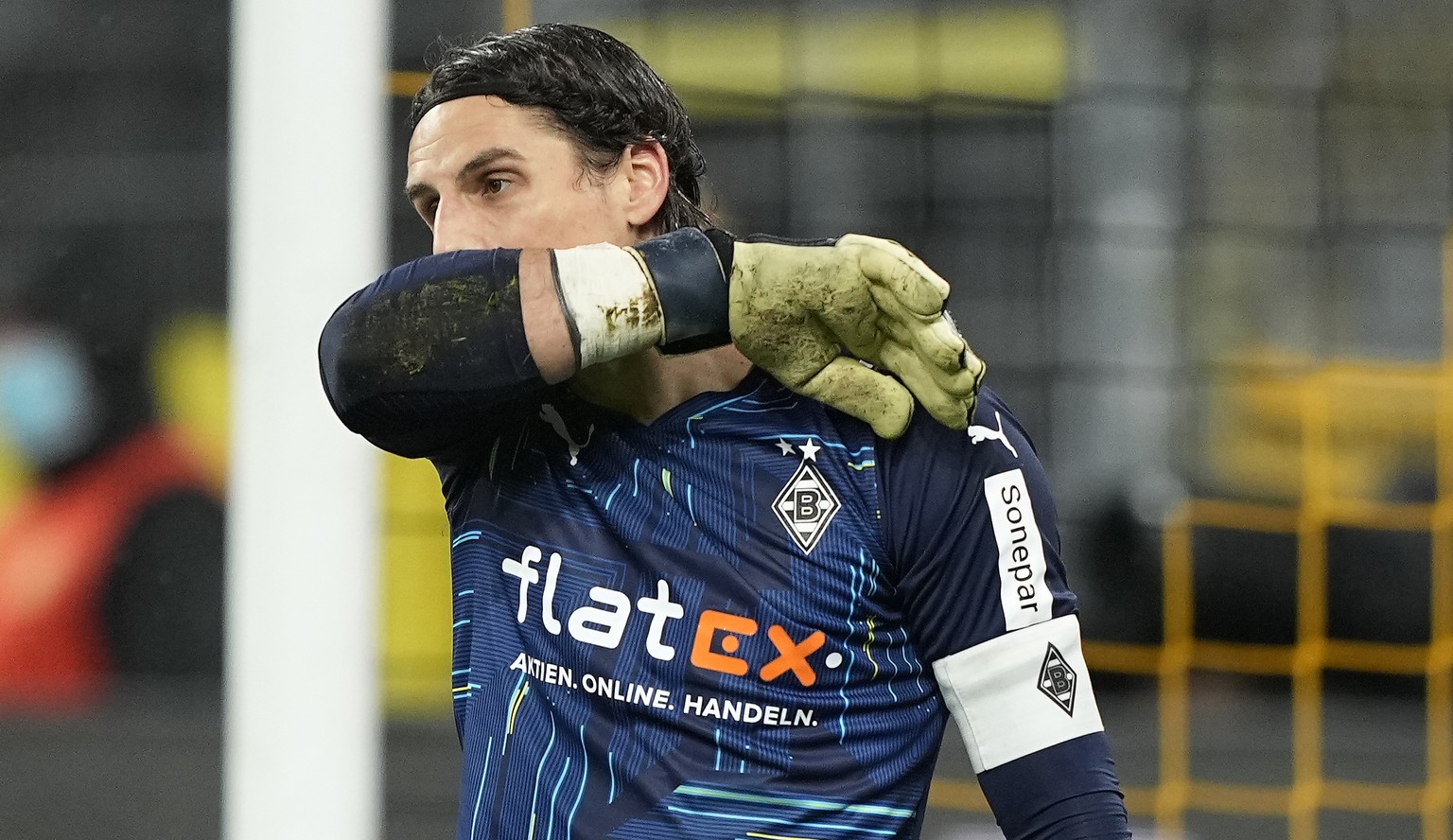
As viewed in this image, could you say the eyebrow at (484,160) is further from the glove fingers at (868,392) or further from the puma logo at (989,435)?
the puma logo at (989,435)

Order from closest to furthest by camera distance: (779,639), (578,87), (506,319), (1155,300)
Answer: (506,319) < (779,639) < (578,87) < (1155,300)

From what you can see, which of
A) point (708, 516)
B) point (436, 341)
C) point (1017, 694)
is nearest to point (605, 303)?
point (436, 341)

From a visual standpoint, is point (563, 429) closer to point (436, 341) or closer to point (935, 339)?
point (436, 341)

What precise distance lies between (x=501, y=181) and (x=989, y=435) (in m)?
0.47

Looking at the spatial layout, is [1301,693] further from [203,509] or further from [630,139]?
[630,139]

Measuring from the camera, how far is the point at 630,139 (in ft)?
4.69

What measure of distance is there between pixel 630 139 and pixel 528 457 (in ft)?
1.01

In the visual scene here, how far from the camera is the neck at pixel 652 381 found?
135 centimetres

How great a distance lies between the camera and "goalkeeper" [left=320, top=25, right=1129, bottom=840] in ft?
3.93

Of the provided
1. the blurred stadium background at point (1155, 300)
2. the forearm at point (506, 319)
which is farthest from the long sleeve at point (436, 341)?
the blurred stadium background at point (1155, 300)

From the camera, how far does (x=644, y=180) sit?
4.75ft

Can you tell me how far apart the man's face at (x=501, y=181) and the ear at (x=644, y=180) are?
47 mm

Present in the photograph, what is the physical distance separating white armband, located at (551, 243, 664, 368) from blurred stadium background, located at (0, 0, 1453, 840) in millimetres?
5101

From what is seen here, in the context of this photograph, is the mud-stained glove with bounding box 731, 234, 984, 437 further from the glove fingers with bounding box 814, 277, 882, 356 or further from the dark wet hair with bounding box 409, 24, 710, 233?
the dark wet hair with bounding box 409, 24, 710, 233
